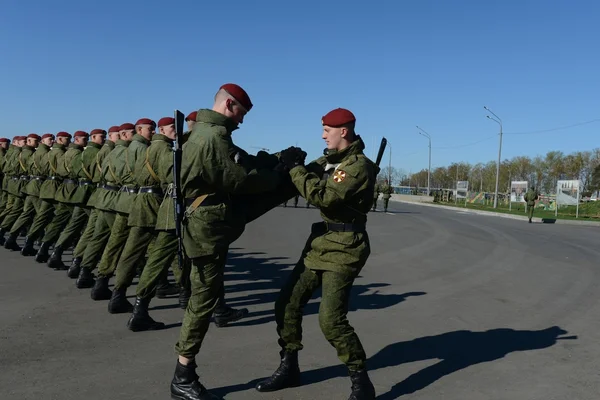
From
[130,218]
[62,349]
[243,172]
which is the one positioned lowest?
[62,349]

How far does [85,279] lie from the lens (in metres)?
6.80

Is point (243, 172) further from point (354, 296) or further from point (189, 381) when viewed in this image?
point (354, 296)

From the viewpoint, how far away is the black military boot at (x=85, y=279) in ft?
22.2

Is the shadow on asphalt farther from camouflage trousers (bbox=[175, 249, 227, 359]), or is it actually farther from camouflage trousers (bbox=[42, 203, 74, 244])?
camouflage trousers (bbox=[42, 203, 74, 244])

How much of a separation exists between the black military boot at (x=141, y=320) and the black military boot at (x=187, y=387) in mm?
1645

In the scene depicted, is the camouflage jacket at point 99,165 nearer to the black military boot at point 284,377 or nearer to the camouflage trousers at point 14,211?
the camouflage trousers at point 14,211

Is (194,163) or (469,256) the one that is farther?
(469,256)

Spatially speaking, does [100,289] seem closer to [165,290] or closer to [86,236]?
[165,290]

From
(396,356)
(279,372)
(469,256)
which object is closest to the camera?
(279,372)

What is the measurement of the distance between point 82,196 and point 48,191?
969 mm

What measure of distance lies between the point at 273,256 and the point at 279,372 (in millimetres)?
6541

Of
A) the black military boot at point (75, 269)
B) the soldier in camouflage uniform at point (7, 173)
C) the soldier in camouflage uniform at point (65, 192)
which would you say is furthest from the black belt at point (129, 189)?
the soldier in camouflage uniform at point (7, 173)

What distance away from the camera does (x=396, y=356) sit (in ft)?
14.8

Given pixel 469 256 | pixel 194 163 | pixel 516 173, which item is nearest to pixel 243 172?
pixel 194 163
